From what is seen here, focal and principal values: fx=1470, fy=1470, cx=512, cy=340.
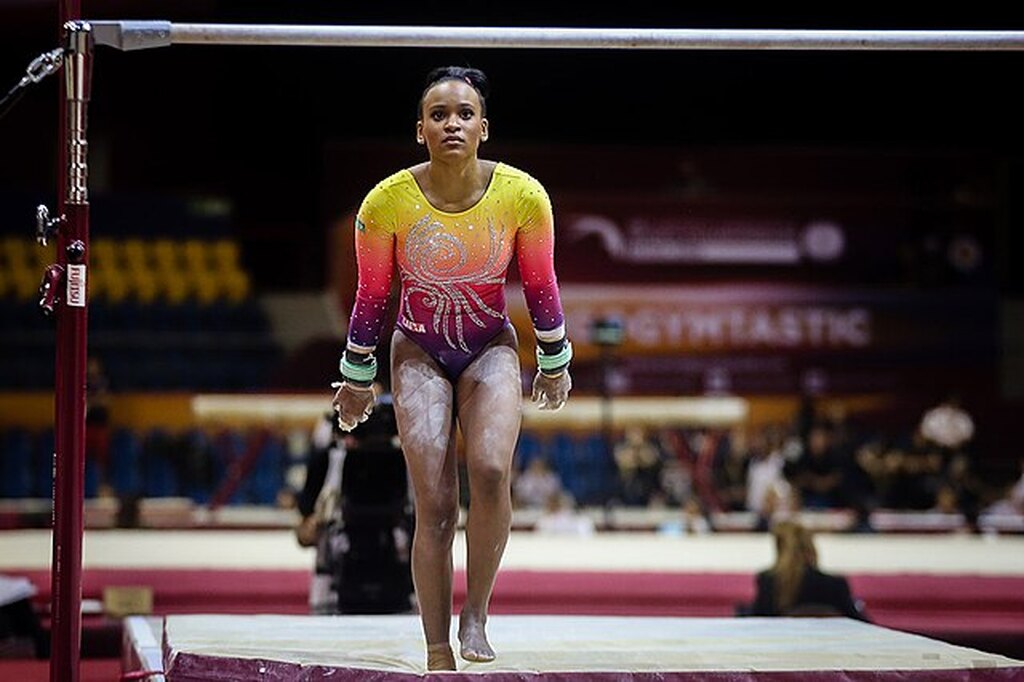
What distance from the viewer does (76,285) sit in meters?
4.40

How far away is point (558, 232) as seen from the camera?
51.2 feet

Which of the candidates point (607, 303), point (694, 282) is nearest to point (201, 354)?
point (607, 303)

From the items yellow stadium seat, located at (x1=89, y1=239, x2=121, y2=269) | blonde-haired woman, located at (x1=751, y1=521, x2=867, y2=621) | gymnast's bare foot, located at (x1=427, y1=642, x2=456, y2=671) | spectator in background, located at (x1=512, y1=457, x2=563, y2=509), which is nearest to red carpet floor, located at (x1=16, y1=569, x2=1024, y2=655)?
blonde-haired woman, located at (x1=751, y1=521, x2=867, y2=621)

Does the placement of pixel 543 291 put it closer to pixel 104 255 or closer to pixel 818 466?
pixel 818 466

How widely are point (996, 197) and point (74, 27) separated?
1370 cm

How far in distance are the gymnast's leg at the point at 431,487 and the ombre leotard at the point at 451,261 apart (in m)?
0.13

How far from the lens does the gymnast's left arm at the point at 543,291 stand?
4418 mm

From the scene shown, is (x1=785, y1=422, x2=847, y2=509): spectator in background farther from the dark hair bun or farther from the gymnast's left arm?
the dark hair bun

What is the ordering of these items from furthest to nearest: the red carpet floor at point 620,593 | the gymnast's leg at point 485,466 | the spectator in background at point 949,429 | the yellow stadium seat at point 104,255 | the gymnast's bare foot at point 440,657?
the yellow stadium seat at point 104,255, the spectator in background at point 949,429, the red carpet floor at point 620,593, the gymnast's leg at point 485,466, the gymnast's bare foot at point 440,657

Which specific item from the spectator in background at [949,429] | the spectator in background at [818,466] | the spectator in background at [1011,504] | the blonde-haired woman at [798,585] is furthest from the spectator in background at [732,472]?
the blonde-haired woman at [798,585]

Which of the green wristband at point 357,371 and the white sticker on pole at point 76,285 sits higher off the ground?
the white sticker on pole at point 76,285

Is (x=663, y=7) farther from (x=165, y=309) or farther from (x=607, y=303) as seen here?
(x=165, y=309)

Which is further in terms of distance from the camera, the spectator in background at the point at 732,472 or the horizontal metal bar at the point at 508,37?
the spectator in background at the point at 732,472

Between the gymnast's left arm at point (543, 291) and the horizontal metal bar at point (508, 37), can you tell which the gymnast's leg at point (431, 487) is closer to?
the gymnast's left arm at point (543, 291)
